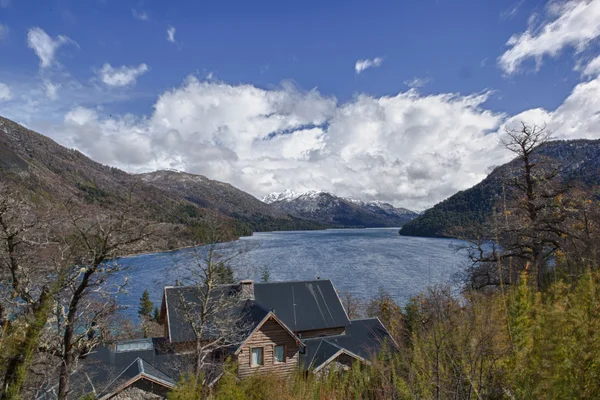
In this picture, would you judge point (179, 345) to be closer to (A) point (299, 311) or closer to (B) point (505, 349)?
(A) point (299, 311)

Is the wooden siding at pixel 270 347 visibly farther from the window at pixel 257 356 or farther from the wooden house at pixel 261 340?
the window at pixel 257 356

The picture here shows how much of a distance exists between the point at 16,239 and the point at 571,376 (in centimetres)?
1273

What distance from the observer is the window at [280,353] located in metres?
22.8

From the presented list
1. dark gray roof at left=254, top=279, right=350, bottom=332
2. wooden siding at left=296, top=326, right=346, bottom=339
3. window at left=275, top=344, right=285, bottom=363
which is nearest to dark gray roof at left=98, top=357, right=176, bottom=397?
window at left=275, top=344, right=285, bottom=363

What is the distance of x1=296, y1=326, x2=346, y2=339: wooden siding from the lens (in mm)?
26109

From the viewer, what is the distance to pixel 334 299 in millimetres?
28578

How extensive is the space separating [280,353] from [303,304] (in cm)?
526

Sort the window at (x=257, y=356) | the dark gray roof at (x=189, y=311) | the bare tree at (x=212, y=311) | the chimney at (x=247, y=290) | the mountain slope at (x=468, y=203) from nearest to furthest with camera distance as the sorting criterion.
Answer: the bare tree at (x=212, y=311), the window at (x=257, y=356), the dark gray roof at (x=189, y=311), the chimney at (x=247, y=290), the mountain slope at (x=468, y=203)

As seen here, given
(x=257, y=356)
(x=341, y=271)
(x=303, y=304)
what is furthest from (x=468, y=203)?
(x=257, y=356)

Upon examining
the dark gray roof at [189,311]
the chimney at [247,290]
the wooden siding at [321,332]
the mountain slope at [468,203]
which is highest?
the mountain slope at [468,203]

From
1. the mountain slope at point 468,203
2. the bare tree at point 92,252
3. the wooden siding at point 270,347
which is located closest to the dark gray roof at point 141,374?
the wooden siding at point 270,347

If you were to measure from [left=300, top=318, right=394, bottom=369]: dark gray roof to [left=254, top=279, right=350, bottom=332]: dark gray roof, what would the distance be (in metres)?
0.93

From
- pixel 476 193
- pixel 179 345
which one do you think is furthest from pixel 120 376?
pixel 476 193

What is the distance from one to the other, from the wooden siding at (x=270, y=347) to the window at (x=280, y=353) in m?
0.19
